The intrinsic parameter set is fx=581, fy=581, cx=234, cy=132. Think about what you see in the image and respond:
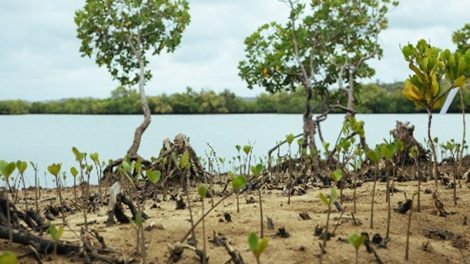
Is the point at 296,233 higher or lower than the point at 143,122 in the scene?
lower

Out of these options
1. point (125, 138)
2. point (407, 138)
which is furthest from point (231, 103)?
point (407, 138)

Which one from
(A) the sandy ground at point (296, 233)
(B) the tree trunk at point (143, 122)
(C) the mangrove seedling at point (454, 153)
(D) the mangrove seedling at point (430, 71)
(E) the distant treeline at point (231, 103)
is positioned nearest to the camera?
(A) the sandy ground at point (296, 233)

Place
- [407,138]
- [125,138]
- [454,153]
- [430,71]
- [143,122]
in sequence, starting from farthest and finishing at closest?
[125,138] → [143,122] → [407,138] → [454,153] → [430,71]

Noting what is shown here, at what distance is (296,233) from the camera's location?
350 centimetres

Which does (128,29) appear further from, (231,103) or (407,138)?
(231,103)

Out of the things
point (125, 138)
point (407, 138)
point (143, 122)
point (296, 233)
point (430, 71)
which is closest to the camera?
point (296, 233)

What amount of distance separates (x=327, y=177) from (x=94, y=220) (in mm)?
3209

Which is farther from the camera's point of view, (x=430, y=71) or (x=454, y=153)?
(x=454, y=153)

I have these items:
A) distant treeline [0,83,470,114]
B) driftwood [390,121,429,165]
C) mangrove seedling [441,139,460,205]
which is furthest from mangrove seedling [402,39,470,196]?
distant treeline [0,83,470,114]

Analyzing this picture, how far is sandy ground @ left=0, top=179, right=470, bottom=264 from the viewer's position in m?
3.16

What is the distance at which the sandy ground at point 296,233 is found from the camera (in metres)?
3.16

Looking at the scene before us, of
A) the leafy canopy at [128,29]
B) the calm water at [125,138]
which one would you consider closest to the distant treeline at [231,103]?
the calm water at [125,138]

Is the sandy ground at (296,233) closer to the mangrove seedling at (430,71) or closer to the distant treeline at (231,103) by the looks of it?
the mangrove seedling at (430,71)

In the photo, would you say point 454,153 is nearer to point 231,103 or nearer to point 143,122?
point 143,122
